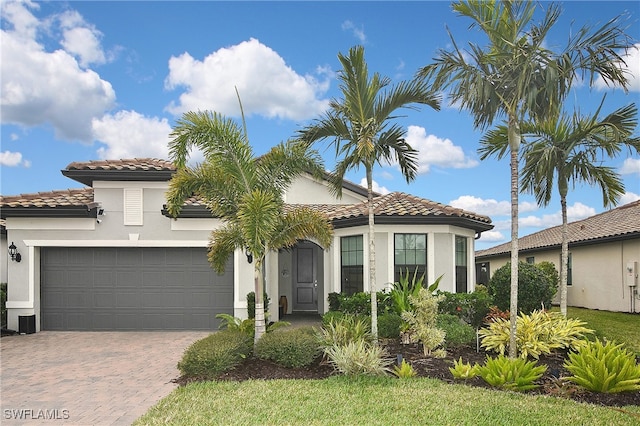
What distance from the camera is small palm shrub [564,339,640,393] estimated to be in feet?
22.1

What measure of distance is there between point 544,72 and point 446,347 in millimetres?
5113

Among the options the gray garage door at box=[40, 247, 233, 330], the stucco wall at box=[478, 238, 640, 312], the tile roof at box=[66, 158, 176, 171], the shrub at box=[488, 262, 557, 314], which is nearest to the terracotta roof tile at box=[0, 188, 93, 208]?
the tile roof at box=[66, 158, 176, 171]

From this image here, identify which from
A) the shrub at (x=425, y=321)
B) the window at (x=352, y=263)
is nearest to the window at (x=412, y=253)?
the window at (x=352, y=263)

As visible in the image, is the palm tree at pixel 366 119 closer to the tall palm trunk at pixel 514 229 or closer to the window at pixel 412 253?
the tall palm trunk at pixel 514 229

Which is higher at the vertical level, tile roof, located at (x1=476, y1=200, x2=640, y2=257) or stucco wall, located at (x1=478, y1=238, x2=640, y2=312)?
tile roof, located at (x1=476, y1=200, x2=640, y2=257)

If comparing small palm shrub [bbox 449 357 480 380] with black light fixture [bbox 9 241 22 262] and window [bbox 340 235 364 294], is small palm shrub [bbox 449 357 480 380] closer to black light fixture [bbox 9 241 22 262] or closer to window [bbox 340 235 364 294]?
window [bbox 340 235 364 294]

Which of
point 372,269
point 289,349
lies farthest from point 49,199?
point 372,269

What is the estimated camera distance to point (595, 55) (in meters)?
8.12

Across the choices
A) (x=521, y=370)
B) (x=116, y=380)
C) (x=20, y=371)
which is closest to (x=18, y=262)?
(x=20, y=371)

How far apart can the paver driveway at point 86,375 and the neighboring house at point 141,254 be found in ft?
2.52

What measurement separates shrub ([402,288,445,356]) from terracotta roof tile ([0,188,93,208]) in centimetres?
876

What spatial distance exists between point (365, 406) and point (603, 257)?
15.5 metres

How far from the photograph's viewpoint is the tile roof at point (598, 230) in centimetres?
1725

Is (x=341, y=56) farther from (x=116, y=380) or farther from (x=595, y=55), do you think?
(x=116, y=380)
